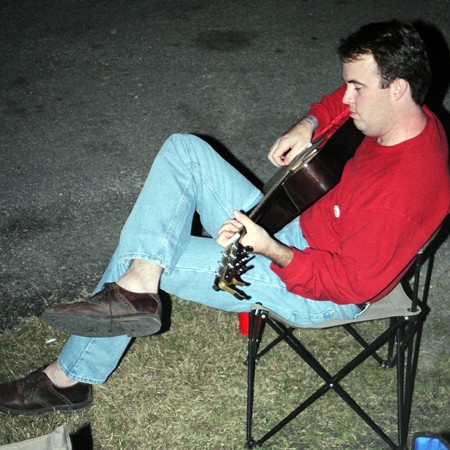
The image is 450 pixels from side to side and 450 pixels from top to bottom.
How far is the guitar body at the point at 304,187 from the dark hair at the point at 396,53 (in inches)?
16.0

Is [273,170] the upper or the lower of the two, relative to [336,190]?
lower

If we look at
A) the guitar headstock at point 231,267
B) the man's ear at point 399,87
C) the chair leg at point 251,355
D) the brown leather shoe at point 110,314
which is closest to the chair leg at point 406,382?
the chair leg at point 251,355

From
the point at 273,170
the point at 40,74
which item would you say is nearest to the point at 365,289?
the point at 273,170

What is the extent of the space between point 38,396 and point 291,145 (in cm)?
166

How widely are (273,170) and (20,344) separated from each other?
235 centimetres

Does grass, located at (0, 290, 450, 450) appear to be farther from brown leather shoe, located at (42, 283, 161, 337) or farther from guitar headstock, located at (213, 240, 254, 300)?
guitar headstock, located at (213, 240, 254, 300)

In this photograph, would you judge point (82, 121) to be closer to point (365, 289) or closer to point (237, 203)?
point (237, 203)

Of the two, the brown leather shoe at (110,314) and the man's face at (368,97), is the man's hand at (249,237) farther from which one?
the man's face at (368,97)

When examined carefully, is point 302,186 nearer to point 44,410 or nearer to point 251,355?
point 251,355

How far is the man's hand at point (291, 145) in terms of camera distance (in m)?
Result: 3.14

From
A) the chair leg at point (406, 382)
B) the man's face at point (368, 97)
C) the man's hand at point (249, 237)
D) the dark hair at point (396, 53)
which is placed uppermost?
the dark hair at point (396, 53)

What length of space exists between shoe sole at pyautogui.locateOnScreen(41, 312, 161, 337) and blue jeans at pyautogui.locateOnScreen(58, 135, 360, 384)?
0.20 metres

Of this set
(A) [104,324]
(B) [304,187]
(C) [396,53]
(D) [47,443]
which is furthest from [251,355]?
(C) [396,53]

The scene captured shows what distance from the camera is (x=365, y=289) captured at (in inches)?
94.3
